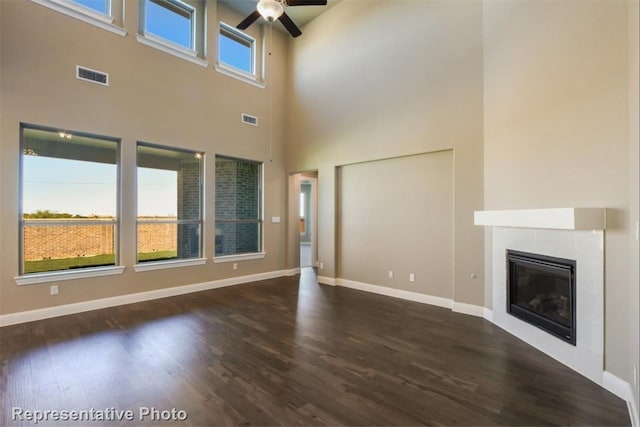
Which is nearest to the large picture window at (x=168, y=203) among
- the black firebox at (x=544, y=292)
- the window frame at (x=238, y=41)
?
the window frame at (x=238, y=41)

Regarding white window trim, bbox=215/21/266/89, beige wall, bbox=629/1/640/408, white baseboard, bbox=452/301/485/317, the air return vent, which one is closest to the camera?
beige wall, bbox=629/1/640/408

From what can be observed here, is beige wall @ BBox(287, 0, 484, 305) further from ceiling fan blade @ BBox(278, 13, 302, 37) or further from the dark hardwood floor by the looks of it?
ceiling fan blade @ BBox(278, 13, 302, 37)

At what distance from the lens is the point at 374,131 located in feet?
17.9

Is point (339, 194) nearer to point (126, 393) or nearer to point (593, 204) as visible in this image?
point (593, 204)

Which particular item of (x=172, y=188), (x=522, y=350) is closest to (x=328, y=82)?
(x=172, y=188)

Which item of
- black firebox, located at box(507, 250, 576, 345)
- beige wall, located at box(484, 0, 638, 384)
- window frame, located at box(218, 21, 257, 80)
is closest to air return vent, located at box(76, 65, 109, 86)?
window frame, located at box(218, 21, 257, 80)

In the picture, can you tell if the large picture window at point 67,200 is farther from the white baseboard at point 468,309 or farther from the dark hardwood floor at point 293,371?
the white baseboard at point 468,309

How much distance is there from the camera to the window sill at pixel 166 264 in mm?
4916

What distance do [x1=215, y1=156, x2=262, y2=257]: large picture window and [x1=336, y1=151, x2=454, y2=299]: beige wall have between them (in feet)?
6.56

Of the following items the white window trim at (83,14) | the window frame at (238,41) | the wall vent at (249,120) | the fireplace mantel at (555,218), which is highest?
the window frame at (238,41)

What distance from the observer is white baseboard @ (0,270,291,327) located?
3.86 m

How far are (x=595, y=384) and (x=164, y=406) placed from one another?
3500mm

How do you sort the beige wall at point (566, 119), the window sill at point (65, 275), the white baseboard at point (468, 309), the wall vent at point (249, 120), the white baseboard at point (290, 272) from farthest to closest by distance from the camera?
the white baseboard at point (290, 272)
the wall vent at point (249, 120)
the white baseboard at point (468, 309)
the window sill at point (65, 275)
the beige wall at point (566, 119)

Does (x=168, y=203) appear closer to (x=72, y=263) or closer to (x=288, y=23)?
(x=72, y=263)
